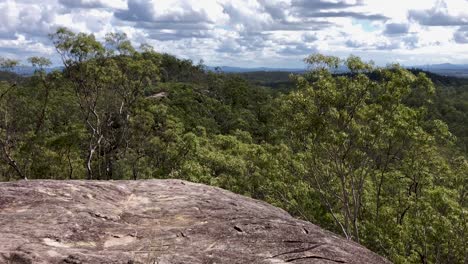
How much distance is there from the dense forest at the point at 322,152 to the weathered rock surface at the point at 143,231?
10.9m

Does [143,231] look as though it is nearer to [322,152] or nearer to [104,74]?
[322,152]

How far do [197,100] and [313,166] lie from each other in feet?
243

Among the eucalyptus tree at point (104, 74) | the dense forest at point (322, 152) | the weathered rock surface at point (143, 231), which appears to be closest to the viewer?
the weathered rock surface at point (143, 231)

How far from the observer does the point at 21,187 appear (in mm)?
14281

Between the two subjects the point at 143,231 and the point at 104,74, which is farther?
the point at 104,74

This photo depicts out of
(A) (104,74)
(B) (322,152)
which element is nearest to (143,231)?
(B) (322,152)

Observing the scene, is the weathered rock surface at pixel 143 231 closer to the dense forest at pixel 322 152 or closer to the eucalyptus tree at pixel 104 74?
the dense forest at pixel 322 152

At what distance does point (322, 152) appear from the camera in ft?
87.5

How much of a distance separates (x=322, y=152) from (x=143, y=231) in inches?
642

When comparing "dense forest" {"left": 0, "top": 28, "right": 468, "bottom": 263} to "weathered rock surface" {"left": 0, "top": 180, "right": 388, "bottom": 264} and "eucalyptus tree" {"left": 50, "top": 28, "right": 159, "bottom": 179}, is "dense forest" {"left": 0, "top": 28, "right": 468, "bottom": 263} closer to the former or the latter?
"eucalyptus tree" {"left": 50, "top": 28, "right": 159, "bottom": 179}

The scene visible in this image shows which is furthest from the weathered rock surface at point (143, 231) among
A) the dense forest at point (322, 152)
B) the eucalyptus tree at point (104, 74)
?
the eucalyptus tree at point (104, 74)

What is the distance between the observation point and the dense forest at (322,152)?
2359cm

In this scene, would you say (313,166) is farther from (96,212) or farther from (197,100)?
(197,100)

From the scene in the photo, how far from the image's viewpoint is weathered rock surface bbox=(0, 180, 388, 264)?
1041 cm
